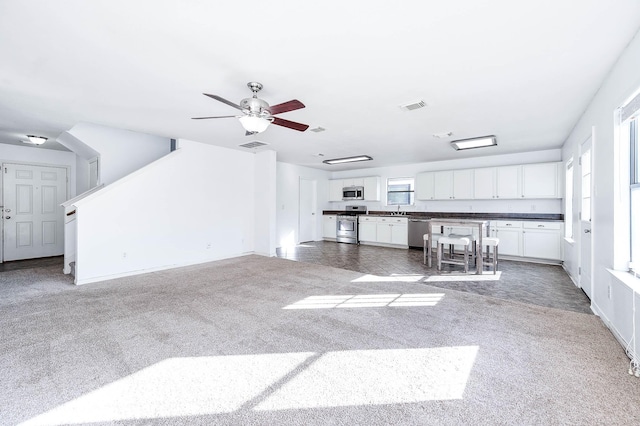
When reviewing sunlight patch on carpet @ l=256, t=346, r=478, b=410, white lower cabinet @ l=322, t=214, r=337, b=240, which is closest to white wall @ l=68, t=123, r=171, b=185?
white lower cabinet @ l=322, t=214, r=337, b=240

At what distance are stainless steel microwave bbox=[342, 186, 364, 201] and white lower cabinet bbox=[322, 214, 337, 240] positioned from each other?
76 centimetres

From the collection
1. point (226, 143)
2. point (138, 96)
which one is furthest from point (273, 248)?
point (138, 96)

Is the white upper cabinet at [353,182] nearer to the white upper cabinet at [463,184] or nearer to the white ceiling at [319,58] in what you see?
the white upper cabinet at [463,184]

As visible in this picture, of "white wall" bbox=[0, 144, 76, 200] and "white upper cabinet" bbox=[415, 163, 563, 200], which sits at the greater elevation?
"white wall" bbox=[0, 144, 76, 200]

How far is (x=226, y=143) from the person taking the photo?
18.6ft

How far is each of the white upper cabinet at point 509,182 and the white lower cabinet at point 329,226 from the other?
14.7ft

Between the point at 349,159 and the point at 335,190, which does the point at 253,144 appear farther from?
the point at 335,190

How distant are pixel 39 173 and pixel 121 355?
6.52 meters

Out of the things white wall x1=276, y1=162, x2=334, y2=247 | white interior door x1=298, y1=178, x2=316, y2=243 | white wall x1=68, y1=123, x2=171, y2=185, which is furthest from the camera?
white interior door x1=298, y1=178, x2=316, y2=243

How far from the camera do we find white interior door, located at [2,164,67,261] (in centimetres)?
579

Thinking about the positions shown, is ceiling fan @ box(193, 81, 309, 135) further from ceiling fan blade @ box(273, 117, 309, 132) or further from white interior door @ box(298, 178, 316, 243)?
white interior door @ box(298, 178, 316, 243)

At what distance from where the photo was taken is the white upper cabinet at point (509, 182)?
19.8 feet

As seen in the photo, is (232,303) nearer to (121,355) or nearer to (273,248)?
(121,355)

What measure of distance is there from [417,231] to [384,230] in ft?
3.04
